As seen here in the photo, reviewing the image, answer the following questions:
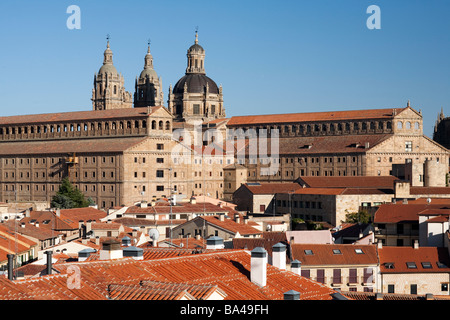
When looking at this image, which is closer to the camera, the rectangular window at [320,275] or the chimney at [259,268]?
the chimney at [259,268]

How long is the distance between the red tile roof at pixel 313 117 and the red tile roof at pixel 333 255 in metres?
74.1

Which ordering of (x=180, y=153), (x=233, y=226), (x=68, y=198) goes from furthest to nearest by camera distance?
(x=180, y=153), (x=68, y=198), (x=233, y=226)

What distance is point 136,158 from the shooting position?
10888 cm

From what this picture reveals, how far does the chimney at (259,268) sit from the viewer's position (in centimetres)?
2009

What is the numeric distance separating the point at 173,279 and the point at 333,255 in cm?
2944

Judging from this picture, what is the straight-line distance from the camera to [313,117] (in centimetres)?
12975

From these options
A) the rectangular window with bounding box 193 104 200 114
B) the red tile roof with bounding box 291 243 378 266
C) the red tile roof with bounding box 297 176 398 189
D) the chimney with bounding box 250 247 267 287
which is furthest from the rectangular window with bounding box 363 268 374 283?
the rectangular window with bounding box 193 104 200 114

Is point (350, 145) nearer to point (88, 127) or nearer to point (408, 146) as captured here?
point (408, 146)

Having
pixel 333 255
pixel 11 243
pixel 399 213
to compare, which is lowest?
pixel 333 255

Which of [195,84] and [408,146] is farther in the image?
[195,84]

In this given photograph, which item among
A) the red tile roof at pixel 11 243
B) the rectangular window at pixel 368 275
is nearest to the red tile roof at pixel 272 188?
the red tile roof at pixel 11 243

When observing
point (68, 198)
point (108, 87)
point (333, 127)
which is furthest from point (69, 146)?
point (108, 87)

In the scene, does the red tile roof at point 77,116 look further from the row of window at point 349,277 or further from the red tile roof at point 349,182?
the row of window at point 349,277

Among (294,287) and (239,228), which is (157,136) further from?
(294,287)
